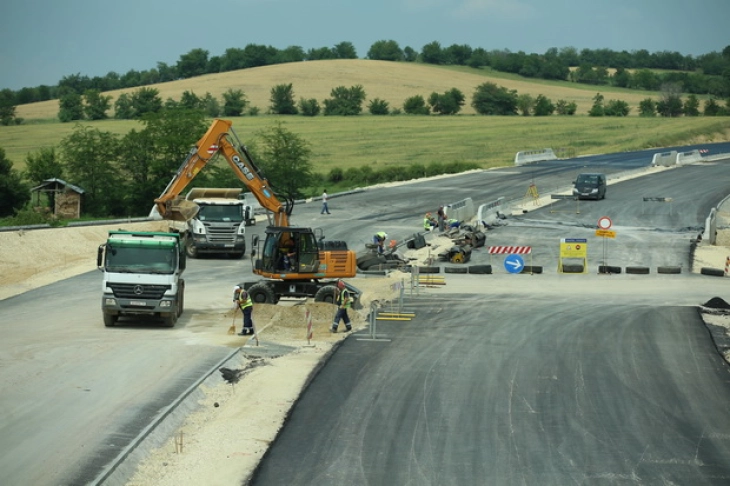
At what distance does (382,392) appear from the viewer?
2266 cm

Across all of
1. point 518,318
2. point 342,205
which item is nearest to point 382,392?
point 518,318

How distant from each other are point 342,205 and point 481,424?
162 ft

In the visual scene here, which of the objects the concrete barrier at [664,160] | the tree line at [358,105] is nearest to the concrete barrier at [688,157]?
the concrete barrier at [664,160]

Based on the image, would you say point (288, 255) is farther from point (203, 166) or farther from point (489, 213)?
point (489, 213)

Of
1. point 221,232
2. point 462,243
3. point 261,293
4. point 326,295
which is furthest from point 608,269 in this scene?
point 261,293

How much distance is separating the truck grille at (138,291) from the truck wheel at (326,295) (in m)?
5.48

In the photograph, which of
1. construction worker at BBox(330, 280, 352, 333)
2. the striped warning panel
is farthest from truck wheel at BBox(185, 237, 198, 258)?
construction worker at BBox(330, 280, 352, 333)

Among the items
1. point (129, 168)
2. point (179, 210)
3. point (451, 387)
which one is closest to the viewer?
point (451, 387)

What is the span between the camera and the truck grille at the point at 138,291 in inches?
1137

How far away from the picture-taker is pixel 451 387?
23.3 m

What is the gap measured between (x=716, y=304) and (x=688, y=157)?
63.6 meters

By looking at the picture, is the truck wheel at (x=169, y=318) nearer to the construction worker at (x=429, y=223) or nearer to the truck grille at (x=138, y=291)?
the truck grille at (x=138, y=291)

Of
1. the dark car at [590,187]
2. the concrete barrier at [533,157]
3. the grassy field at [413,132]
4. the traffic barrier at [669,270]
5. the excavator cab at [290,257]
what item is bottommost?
the traffic barrier at [669,270]

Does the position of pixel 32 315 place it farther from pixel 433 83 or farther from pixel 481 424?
pixel 433 83
